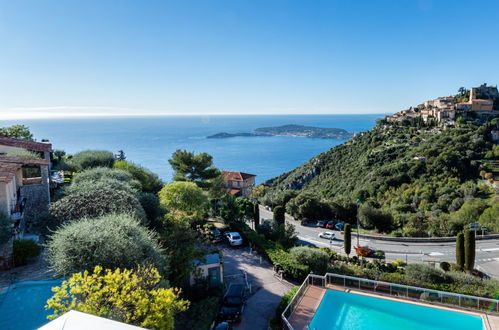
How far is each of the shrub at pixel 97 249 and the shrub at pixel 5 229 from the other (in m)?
1.94

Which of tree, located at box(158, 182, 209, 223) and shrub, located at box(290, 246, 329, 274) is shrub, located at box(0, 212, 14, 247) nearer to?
tree, located at box(158, 182, 209, 223)

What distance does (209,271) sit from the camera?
1384 centimetres

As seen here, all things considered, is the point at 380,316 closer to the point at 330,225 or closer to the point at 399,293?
the point at 399,293

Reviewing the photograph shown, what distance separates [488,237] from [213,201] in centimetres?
2126

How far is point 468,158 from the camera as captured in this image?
149 feet

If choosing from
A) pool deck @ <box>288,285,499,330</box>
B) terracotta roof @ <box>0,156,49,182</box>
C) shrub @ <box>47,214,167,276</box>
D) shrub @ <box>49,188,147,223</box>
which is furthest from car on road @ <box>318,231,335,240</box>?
terracotta roof @ <box>0,156,49,182</box>

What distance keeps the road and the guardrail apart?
730cm

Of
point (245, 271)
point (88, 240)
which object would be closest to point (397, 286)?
point (245, 271)

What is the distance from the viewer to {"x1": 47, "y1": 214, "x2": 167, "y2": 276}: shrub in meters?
8.73

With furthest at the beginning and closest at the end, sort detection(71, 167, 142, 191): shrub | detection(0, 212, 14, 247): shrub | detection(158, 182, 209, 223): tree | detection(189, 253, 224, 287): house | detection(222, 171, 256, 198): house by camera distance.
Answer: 1. detection(222, 171, 256, 198): house
2. detection(158, 182, 209, 223): tree
3. detection(71, 167, 142, 191): shrub
4. detection(189, 253, 224, 287): house
5. detection(0, 212, 14, 247): shrub

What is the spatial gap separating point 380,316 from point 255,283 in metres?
5.40

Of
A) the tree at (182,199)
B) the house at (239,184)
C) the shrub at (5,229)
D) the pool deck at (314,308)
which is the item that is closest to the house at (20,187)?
the shrub at (5,229)

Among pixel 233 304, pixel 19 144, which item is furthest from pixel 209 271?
pixel 19 144

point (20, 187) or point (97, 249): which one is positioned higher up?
point (20, 187)
